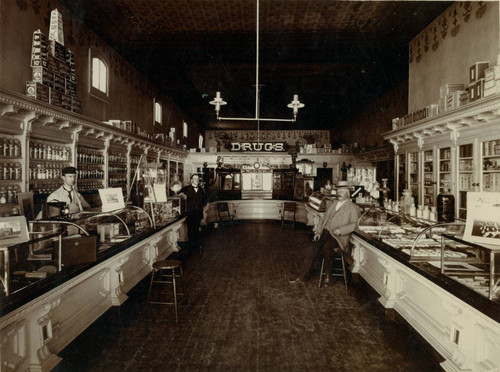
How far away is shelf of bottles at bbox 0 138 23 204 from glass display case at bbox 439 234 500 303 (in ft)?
16.1

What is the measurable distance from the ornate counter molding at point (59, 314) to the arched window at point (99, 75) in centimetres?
464

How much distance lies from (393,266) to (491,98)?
8.83 feet

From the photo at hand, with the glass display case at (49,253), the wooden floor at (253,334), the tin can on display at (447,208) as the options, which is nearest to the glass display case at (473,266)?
the wooden floor at (253,334)

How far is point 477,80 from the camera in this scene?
16.8 ft

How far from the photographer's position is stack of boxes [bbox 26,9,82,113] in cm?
505

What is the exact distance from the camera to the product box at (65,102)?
18.2 ft

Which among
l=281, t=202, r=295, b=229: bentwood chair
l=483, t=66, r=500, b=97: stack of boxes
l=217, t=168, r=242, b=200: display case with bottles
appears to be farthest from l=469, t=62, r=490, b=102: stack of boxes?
l=217, t=168, r=242, b=200: display case with bottles

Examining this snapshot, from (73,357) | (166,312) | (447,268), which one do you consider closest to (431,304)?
(447,268)

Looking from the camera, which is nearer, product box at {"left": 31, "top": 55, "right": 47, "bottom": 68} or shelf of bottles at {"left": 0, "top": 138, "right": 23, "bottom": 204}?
shelf of bottles at {"left": 0, "top": 138, "right": 23, "bottom": 204}

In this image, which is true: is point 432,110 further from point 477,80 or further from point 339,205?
point 339,205

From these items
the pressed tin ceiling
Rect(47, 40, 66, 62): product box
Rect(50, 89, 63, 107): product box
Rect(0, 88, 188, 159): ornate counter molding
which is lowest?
Rect(0, 88, 188, 159): ornate counter molding

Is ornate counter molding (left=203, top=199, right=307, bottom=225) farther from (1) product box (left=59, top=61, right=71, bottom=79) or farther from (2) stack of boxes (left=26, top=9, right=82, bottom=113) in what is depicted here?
(1) product box (left=59, top=61, right=71, bottom=79)

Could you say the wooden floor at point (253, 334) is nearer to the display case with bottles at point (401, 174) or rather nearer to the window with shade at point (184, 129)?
the display case with bottles at point (401, 174)

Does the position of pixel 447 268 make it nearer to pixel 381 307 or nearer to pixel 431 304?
A: pixel 431 304
